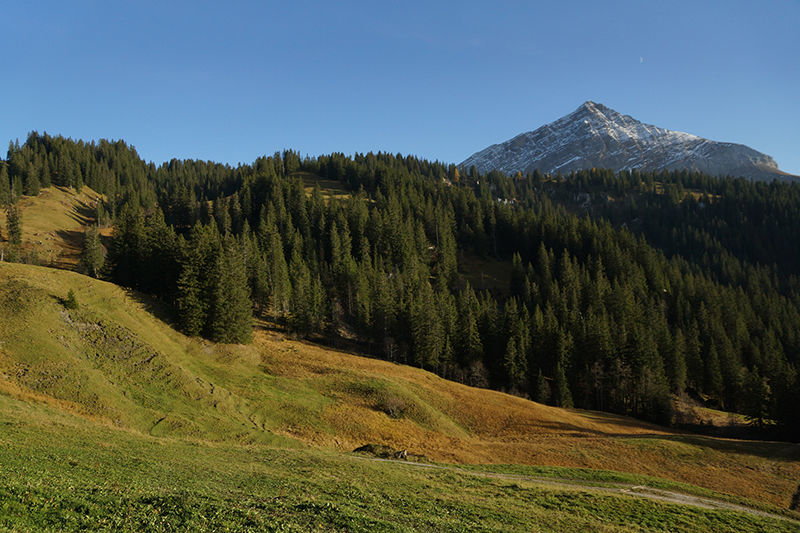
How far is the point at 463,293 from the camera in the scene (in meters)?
108

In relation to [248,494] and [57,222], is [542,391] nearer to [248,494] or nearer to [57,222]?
[248,494]

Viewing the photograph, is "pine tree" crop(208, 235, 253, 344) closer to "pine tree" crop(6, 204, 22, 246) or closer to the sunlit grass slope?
the sunlit grass slope

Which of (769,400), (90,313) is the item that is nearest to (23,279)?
(90,313)

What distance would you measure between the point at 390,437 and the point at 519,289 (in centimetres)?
9480

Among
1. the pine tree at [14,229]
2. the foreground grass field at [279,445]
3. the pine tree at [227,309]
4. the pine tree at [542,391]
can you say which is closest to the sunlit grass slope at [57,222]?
the pine tree at [14,229]

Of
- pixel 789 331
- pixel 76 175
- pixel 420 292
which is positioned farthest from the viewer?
pixel 76 175

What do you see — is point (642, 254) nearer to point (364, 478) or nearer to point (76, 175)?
point (364, 478)

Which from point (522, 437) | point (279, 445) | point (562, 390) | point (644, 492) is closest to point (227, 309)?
point (279, 445)

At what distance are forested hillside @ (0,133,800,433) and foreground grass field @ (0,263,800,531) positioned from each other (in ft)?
36.7

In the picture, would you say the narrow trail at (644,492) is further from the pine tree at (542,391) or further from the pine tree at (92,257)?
the pine tree at (92,257)

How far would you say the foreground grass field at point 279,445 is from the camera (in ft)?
53.3

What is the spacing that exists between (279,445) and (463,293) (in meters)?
75.6

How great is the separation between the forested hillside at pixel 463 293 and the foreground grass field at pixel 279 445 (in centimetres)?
1119

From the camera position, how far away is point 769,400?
63.3 meters
